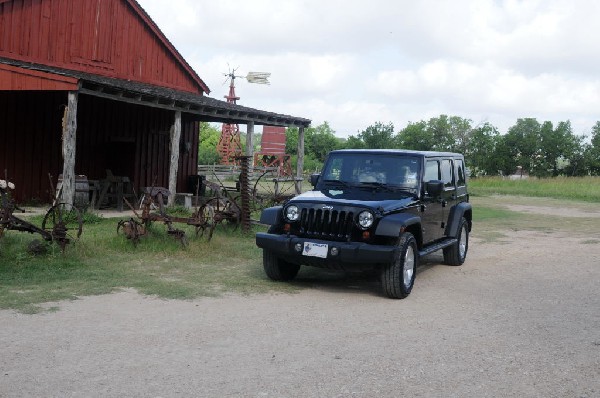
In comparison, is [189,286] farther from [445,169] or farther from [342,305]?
[445,169]

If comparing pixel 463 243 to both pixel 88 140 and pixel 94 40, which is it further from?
pixel 94 40

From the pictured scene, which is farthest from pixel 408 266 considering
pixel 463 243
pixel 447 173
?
pixel 463 243

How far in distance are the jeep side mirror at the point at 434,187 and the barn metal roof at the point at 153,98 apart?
28.3 ft

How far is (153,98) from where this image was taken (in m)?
17.1

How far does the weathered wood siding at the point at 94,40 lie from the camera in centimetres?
1746

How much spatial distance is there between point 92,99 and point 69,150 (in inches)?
178

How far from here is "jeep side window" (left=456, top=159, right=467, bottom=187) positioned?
11.3m

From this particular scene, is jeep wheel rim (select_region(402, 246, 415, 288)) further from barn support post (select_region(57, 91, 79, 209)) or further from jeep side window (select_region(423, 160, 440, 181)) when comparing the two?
barn support post (select_region(57, 91, 79, 209))

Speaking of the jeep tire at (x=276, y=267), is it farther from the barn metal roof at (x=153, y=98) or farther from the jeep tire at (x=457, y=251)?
the barn metal roof at (x=153, y=98)

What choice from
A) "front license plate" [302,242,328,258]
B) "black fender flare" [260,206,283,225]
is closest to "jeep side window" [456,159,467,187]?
"black fender flare" [260,206,283,225]

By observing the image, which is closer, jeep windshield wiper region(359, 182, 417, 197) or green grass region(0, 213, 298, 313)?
green grass region(0, 213, 298, 313)

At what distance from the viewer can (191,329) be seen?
246 inches

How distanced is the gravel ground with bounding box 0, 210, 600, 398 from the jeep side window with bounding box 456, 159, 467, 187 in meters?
2.80

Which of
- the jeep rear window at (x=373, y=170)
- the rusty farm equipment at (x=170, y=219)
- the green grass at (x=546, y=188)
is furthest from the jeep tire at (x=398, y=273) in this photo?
the green grass at (x=546, y=188)
